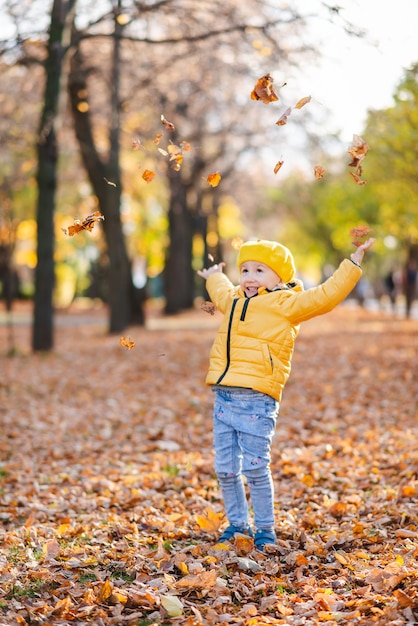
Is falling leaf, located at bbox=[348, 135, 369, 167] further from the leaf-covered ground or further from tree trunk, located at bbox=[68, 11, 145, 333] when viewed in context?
tree trunk, located at bbox=[68, 11, 145, 333]

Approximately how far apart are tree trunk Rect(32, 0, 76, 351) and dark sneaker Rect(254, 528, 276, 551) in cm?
936

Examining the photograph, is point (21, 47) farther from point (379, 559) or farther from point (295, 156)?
point (295, 156)

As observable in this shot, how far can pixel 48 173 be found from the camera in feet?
43.1

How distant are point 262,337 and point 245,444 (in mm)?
624

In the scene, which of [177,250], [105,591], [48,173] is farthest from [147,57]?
[105,591]

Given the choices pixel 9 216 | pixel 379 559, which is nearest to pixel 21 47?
pixel 9 216

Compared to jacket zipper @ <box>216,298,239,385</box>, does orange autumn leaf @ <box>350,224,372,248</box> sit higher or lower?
higher

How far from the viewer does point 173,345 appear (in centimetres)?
1606

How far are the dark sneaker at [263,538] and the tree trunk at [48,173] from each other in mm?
9362

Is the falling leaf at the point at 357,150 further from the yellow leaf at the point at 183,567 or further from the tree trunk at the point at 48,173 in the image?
the tree trunk at the point at 48,173

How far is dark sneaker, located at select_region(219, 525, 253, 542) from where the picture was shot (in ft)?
15.0

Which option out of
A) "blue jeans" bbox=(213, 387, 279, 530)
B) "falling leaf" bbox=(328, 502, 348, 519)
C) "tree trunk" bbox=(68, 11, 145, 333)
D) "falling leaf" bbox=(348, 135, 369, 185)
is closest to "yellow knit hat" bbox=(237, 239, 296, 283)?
"falling leaf" bbox=(348, 135, 369, 185)

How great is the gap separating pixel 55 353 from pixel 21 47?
558 cm

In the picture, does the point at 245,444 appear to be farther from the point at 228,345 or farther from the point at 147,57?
the point at 147,57
